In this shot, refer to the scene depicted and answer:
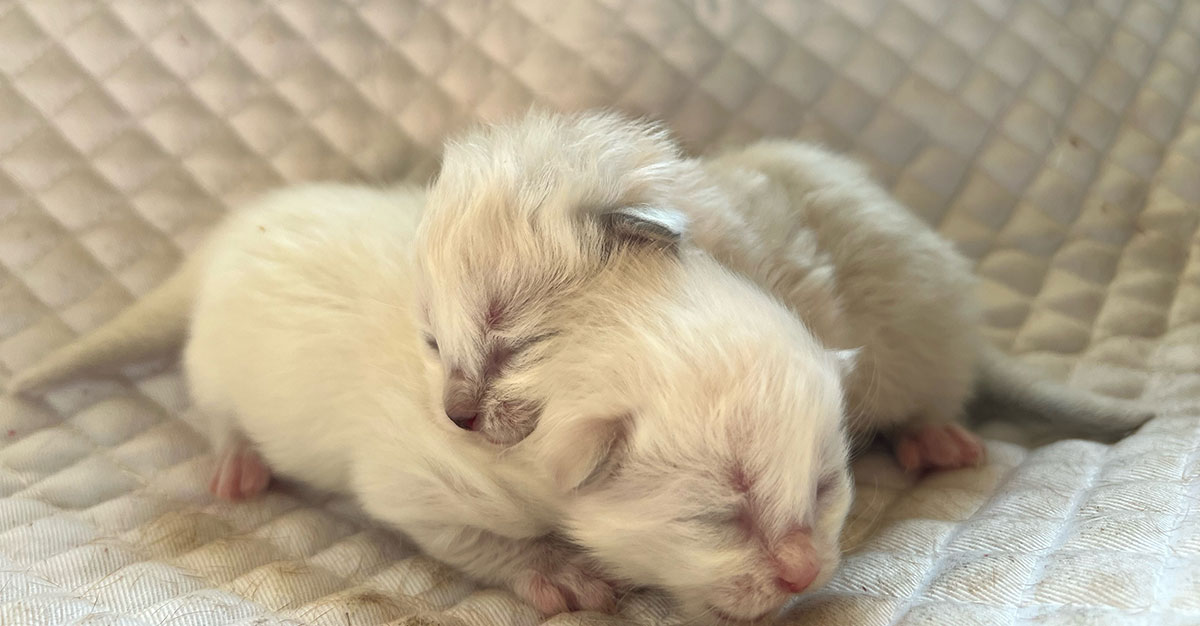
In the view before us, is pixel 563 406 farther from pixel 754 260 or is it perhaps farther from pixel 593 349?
pixel 754 260

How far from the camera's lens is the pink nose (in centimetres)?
79

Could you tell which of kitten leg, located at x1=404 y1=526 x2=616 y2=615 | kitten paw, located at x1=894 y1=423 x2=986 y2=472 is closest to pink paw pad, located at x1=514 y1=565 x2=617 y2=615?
kitten leg, located at x1=404 y1=526 x2=616 y2=615

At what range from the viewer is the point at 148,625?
2.70 feet

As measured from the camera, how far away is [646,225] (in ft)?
2.95

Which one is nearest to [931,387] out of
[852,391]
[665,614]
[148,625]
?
[852,391]

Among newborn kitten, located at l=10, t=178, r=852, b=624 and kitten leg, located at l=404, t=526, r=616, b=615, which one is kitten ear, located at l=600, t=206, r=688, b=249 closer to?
newborn kitten, located at l=10, t=178, r=852, b=624

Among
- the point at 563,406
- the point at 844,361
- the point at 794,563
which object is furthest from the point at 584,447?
the point at 844,361

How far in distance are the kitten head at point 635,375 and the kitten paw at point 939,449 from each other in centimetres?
35

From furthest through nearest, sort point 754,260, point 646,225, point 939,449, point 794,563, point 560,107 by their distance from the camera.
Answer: point 560,107
point 939,449
point 754,260
point 646,225
point 794,563

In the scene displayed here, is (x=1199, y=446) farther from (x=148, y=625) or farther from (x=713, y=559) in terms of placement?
(x=148, y=625)

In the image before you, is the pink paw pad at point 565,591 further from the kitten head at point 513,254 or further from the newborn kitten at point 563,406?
the kitten head at point 513,254

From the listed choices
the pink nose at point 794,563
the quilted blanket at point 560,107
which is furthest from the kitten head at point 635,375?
the quilted blanket at point 560,107

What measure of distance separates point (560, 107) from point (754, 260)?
70cm

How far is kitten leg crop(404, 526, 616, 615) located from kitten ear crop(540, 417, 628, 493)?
0.18 m
